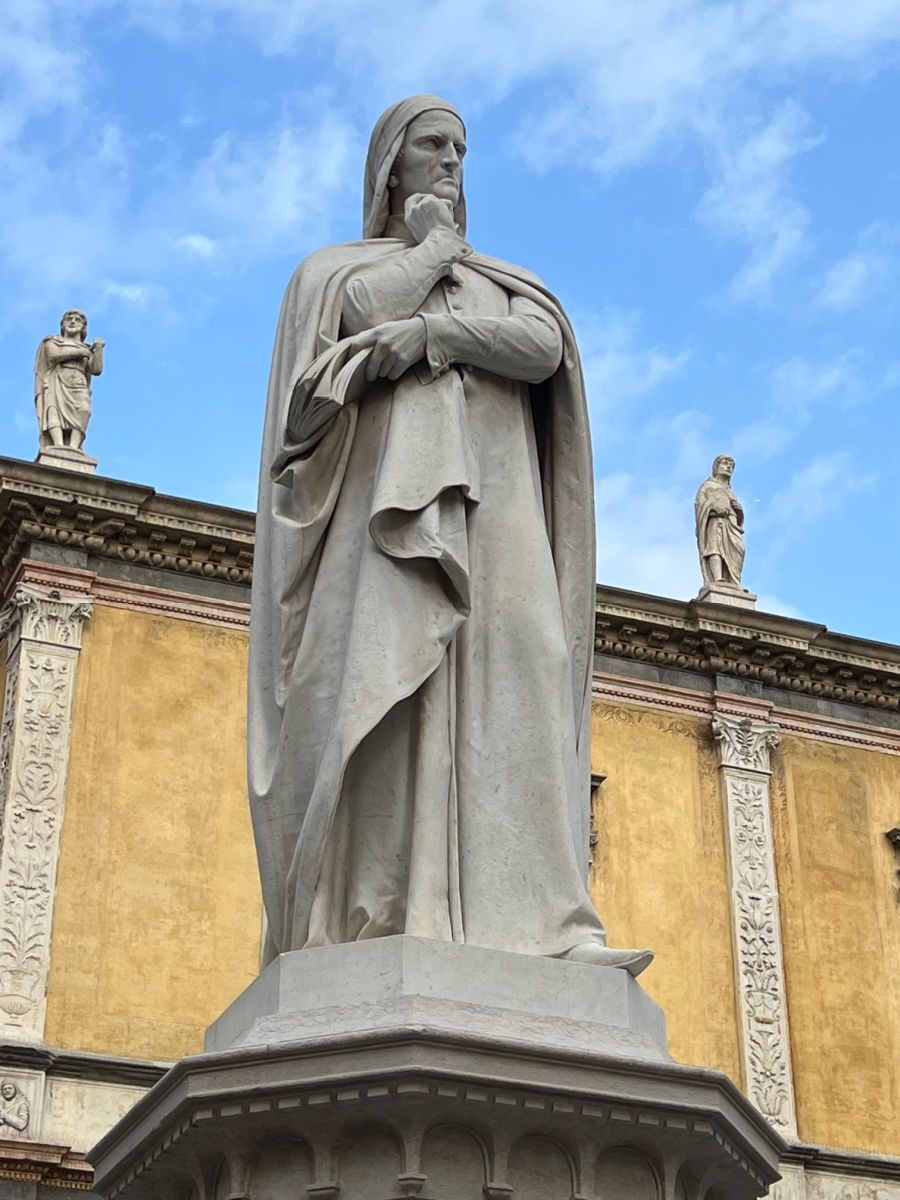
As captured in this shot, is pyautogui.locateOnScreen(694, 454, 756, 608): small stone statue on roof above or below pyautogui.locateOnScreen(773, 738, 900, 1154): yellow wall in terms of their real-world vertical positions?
above

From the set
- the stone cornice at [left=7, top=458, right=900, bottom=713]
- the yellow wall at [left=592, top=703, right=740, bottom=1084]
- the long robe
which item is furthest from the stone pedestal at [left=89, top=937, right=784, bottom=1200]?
the long robe

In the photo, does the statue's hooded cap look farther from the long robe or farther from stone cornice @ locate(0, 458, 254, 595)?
the long robe

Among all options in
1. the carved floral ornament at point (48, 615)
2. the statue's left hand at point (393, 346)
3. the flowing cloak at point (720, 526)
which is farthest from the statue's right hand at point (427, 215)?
the flowing cloak at point (720, 526)

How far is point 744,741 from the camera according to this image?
19062 mm

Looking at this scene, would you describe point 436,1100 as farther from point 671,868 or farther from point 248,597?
point 671,868

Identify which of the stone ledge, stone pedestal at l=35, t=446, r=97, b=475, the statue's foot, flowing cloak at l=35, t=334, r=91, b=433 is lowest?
the stone ledge

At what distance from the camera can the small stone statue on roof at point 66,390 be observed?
17.3m

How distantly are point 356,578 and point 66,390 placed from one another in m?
14.4

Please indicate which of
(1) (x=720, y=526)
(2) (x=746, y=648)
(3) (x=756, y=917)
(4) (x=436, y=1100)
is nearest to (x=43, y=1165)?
(3) (x=756, y=917)

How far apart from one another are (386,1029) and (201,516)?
14.7m

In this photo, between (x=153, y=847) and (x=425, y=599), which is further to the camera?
(x=153, y=847)

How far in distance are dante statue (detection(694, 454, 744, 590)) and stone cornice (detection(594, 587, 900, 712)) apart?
577 millimetres

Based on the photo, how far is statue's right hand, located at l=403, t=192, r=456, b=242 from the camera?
13.4ft

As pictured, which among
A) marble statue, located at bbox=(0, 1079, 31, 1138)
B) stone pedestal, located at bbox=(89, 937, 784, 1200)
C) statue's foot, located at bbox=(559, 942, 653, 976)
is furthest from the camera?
marble statue, located at bbox=(0, 1079, 31, 1138)
